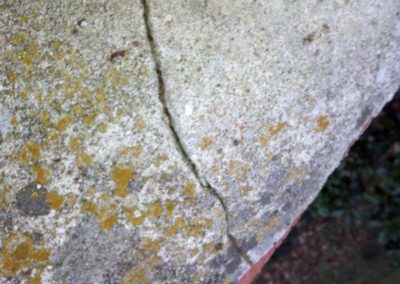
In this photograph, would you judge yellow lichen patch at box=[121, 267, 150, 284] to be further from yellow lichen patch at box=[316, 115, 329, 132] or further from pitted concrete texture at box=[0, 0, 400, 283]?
yellow lichen patch at box=[316, 115, 329, 132]

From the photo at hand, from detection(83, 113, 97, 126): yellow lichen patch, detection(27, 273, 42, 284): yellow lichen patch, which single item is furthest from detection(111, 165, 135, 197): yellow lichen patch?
detection(27, 273, 42, 284): yellow lichen patch

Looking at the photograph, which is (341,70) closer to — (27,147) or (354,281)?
(27,147)

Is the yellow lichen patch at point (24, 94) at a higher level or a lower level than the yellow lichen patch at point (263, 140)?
higher

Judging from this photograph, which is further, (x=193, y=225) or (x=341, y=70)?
(x=341, y=70)

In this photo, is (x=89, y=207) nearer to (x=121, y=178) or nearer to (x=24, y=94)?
(x=121, y=178)

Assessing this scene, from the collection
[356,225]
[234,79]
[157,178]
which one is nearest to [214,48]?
[234,79]

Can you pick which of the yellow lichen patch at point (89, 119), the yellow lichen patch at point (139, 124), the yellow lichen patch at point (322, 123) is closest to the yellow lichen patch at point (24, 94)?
the yellow lichen patch at point (89, 119)

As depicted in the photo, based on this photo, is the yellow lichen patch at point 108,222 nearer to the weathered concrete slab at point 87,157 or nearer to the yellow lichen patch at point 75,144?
the weathered concrete slab at point 87,157
